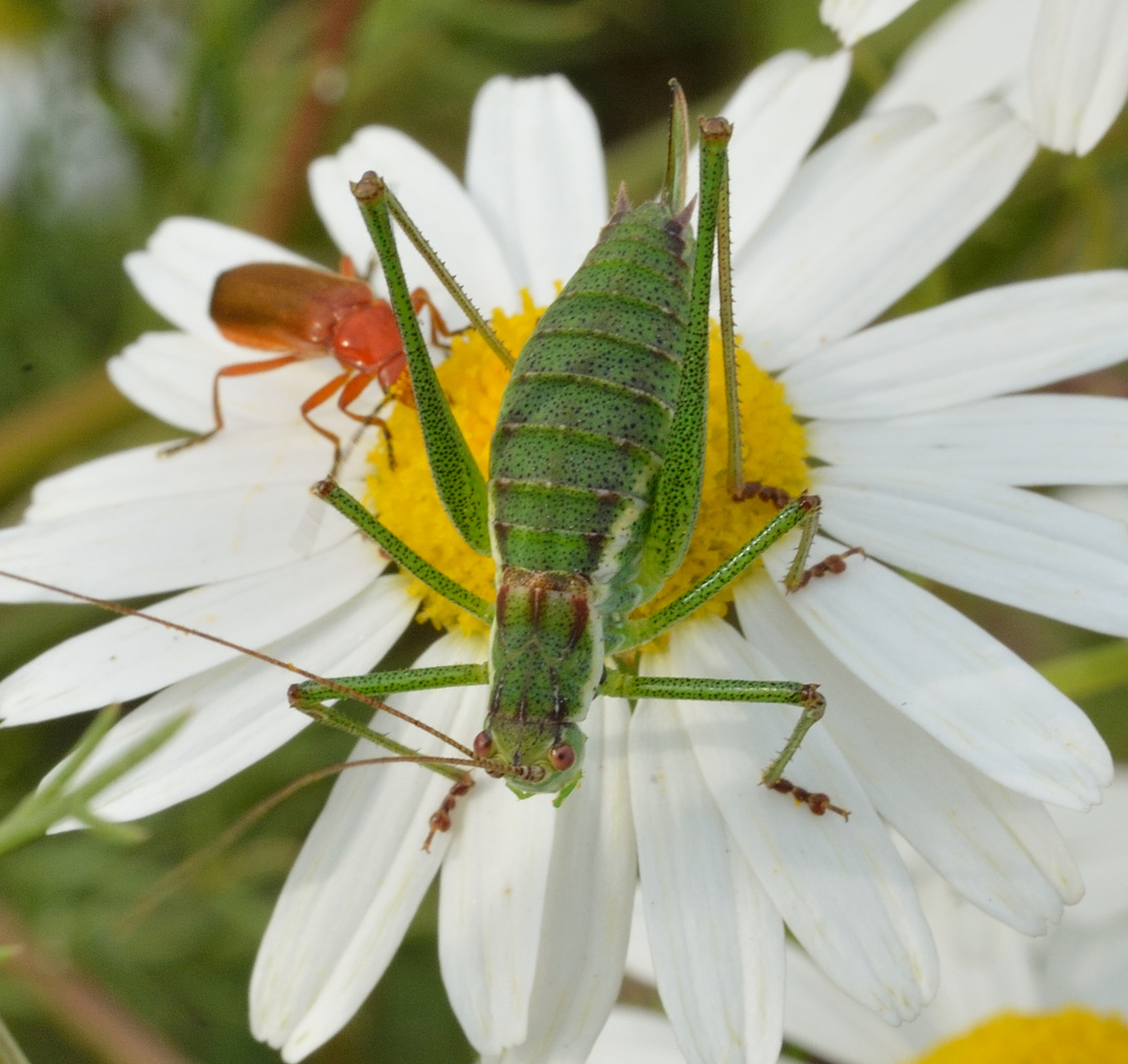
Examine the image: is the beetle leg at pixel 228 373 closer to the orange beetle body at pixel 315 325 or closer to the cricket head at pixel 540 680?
the orange beetle body at pixel 315 325

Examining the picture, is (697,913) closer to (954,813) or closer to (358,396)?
(954,813)

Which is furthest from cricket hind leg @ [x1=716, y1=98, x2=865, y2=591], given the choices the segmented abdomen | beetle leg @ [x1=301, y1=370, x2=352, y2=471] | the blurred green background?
beetle leg @ [x1=301, y1=370, x2=352, y2=471]

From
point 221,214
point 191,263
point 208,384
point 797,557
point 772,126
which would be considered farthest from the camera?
point 221,214

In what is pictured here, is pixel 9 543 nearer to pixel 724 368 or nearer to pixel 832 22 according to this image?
pixel 724 368

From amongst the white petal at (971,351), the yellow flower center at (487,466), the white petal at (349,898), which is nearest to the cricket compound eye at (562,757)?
the white petal at (349,898)

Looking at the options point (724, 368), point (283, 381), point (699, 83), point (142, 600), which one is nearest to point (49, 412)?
point (142, 600)

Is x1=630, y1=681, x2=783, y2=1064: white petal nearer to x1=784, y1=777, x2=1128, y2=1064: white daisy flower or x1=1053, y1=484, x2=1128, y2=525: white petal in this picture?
x1=784, y1=777, x2=1128, y2=1064: white daisy flower

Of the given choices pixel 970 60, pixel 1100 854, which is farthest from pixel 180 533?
pixel 970 60
